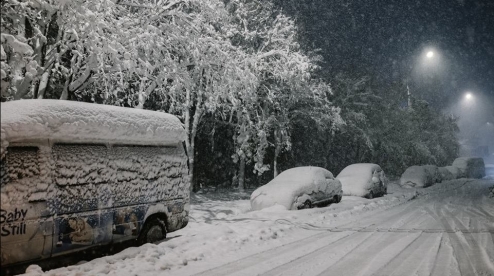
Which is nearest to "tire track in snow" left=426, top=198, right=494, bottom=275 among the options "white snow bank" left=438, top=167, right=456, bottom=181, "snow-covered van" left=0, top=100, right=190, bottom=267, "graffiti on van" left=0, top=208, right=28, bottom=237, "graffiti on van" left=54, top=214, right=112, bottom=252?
"snow-covered van" left=0, top=100, right=190, bottom=267

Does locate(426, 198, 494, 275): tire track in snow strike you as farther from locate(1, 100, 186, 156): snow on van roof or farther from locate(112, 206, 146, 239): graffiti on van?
locate(1, 100, 186, 156): snow on van roof

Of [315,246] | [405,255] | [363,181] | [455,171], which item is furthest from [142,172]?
[455,171]

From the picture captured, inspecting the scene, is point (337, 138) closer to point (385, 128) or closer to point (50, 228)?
point (385, 128)

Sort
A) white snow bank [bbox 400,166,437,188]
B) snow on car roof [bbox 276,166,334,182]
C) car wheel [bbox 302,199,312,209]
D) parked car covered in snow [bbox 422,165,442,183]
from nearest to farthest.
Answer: car wheel [bbox 302,199,312,209] → snow on car roof [bbox 276,166,334,182] → white snow bank [bbox 400,166,437,188] → parked car covered in snow [bbox 422,165,442,183]

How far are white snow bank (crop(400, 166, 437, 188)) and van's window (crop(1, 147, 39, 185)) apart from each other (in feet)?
79.7

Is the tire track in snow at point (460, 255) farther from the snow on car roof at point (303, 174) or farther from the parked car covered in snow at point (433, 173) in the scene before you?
the parked car covered in snow at point (433, 173)

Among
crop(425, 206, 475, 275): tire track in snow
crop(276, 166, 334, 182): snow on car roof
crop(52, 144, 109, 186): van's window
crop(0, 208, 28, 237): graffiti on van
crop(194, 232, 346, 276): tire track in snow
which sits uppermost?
crop(52, 144, 109, 186): van's window

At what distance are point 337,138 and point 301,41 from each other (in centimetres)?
1237

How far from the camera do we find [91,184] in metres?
5.84

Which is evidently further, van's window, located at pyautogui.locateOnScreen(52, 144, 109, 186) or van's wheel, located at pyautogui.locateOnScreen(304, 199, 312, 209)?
van's wheel, located at pyautogui.locateOnScreen(304, 199, 312, 209)

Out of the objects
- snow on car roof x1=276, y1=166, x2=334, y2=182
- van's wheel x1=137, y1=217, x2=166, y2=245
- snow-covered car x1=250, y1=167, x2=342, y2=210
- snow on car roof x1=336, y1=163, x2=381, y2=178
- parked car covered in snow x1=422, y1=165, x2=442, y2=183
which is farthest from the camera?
parked car covered in snow x1=422, y1=165, x2=442, y2=183

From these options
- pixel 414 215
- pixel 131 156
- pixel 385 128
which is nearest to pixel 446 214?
pixel 414 215

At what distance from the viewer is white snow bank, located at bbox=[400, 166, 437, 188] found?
24.2 meters

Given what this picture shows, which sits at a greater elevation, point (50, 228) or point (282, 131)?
point (282, 131)
